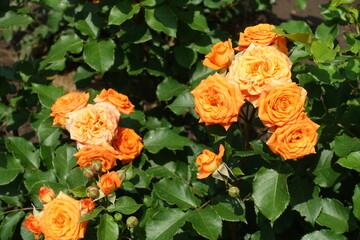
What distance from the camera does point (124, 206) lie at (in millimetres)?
1708

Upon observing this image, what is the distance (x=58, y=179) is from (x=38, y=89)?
1.56 ft

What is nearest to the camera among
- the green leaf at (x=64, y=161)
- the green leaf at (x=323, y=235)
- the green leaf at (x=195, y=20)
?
the green leaf at (x=323, y=235)

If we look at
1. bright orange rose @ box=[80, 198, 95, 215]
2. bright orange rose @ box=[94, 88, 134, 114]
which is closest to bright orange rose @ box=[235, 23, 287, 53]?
bright orange rose @ box=[94, 88, 134, 114]

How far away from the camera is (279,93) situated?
151 cm

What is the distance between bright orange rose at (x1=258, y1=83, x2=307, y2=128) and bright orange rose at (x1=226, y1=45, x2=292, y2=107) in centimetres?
5

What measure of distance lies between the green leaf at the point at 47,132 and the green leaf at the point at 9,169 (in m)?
0.16

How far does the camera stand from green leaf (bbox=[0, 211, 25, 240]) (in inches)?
81.3

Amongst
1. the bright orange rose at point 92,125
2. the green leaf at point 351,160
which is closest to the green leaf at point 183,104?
the bright orange rose at point 92,125

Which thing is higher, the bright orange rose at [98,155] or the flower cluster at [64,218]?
the bright orange rose at [98,155]

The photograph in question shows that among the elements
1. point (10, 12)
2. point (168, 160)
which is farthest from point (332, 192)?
point (10, 12)

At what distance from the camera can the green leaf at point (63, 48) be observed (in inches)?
89.3

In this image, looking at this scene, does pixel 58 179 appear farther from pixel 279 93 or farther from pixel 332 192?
pixel 332 192

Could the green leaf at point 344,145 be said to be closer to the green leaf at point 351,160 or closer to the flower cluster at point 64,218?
the green leaf at point 351,160

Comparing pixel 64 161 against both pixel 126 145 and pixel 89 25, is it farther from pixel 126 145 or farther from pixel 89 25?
pixel 89 25
